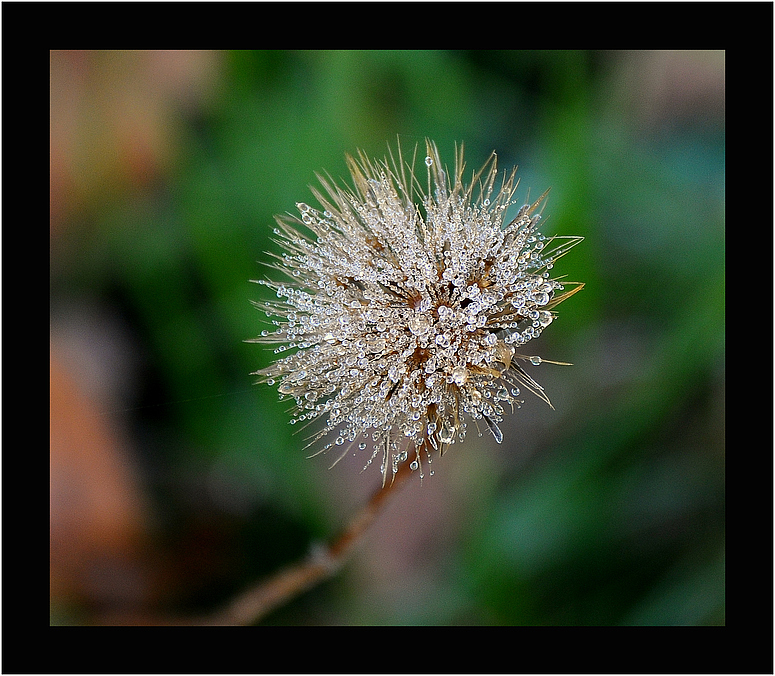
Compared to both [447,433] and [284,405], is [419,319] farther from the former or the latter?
[284,405]

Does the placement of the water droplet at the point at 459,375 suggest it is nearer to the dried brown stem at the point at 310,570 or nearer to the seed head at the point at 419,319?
the seed head at the point at 419,319

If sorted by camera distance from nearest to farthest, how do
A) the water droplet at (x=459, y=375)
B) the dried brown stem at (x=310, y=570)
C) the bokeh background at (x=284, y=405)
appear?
1. the water droplet at (x=459, y=375)
2. the dried brown stem at (x=310, y=570)
3. the bokeh background at (x=284, y=405)

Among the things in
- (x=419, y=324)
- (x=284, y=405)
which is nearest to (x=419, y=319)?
(x=419, y=324)

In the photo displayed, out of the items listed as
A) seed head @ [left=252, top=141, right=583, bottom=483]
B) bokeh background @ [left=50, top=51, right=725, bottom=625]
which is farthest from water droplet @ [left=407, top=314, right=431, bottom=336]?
bokeh background @ [left=50, top=51, right=725, bottom=625]

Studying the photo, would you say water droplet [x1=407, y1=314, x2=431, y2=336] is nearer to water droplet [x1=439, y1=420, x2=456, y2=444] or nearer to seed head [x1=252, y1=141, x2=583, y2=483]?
seed head [x1=252, y1=141, x2=583, y2=483]

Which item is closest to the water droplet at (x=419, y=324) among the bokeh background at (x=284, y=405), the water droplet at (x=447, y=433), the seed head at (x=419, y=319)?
the seed head at (x=419, y=319)

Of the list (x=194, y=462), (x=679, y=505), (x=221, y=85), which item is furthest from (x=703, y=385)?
(x=221, y=85)
